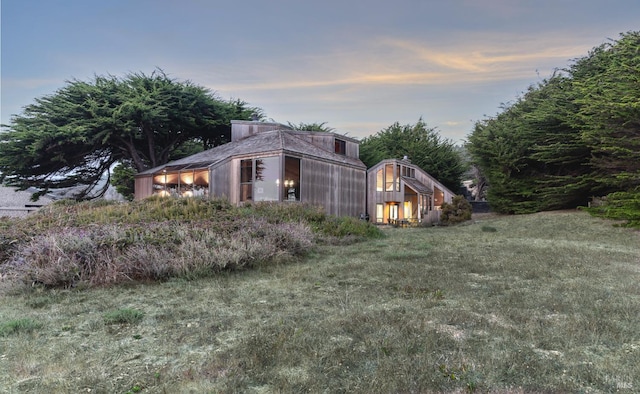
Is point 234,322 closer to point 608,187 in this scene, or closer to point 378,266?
point 378,266

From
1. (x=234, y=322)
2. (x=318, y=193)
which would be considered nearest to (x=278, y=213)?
(x=318, y=193)

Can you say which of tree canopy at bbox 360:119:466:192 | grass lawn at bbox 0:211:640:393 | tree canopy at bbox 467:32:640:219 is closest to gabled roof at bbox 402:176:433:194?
tree canopy at bbox 467:32:640:219

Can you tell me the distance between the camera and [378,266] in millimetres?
6336

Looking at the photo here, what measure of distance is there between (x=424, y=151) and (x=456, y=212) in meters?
12.5

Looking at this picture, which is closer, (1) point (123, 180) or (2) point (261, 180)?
(2) point (261, 180)

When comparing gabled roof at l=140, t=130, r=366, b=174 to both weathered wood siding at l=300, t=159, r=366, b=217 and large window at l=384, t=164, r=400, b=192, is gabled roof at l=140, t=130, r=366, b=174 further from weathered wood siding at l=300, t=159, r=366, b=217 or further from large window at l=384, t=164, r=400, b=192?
large window at l=384, t=164, r=400, b=192

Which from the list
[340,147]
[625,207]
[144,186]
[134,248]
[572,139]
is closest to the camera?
[134,248]

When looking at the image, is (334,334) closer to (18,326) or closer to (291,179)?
(18,326)

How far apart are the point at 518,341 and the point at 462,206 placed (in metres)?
19.5

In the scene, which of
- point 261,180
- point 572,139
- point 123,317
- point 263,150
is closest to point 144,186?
point 261,180

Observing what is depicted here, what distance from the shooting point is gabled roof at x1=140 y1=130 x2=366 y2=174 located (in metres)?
16.1

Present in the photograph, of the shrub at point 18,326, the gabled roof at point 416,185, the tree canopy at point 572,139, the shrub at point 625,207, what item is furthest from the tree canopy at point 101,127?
the shrub at point 625,207

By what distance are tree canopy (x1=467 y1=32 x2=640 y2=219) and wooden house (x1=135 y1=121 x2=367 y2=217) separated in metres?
9.09

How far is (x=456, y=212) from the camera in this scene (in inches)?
804
